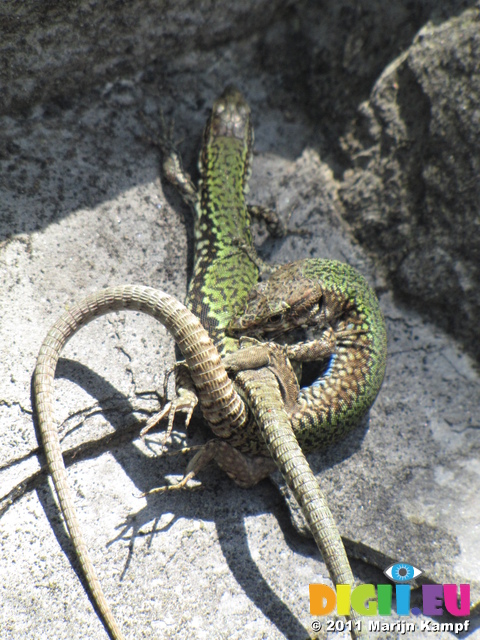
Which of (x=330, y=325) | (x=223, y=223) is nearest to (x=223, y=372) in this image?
(x=330, y=325)

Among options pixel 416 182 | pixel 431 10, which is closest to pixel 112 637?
pixel 416 182

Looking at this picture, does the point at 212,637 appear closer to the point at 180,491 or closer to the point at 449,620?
the point at 180,491

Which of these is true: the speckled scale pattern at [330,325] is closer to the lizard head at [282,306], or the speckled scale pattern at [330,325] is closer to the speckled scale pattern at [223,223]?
the lizard head at [282,306]

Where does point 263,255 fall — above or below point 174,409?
above

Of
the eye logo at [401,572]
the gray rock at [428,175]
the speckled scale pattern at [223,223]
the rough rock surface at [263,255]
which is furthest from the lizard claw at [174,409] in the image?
the gray rock at [428,175]

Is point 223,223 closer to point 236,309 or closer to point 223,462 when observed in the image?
point 236,309

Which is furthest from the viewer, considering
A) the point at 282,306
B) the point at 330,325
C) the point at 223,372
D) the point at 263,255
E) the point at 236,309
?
the point at 263,255
